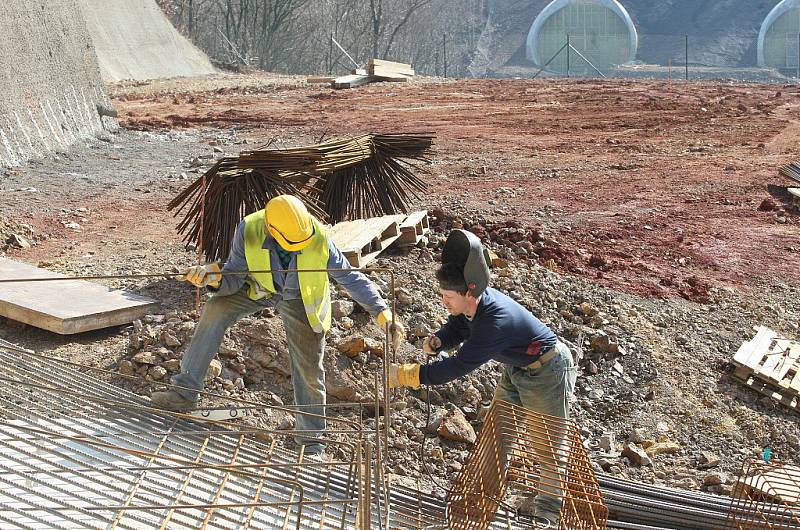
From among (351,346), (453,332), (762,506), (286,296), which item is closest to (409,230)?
(351,346)

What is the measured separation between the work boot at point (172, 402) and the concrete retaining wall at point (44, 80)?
815 centimetres

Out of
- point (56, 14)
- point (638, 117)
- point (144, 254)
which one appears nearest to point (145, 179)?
point (56, 14)

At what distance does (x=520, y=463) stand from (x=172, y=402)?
2.12 metres

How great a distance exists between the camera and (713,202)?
14094 millimetres

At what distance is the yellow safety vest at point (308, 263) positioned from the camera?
5508mm

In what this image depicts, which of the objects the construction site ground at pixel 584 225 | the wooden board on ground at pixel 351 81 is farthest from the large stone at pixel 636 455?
the wooden board on ground at pixel 351 81

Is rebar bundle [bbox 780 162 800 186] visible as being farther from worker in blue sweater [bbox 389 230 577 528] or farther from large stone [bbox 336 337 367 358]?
worker in blue sweater [bbox 389 230 577 528]

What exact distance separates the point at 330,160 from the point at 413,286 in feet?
4.20

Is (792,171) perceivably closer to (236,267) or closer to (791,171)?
(791,171)

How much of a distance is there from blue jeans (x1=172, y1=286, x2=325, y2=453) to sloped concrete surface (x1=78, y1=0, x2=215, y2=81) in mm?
25705

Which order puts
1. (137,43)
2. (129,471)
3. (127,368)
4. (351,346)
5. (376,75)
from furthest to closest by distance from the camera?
(137,43) < (376,75) < (351,346) < (127,368) < (129,471)

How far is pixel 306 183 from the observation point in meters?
8.27

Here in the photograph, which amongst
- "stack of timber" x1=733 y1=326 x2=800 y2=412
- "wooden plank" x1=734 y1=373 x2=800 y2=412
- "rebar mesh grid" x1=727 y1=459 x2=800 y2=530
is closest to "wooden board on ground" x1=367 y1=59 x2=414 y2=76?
"stack of timber" x1=733 y1=326 x2=800 y2=412

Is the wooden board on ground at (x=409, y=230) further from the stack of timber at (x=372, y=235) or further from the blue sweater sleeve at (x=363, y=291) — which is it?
the blue sweater sleeve at (x=363, y=291)
